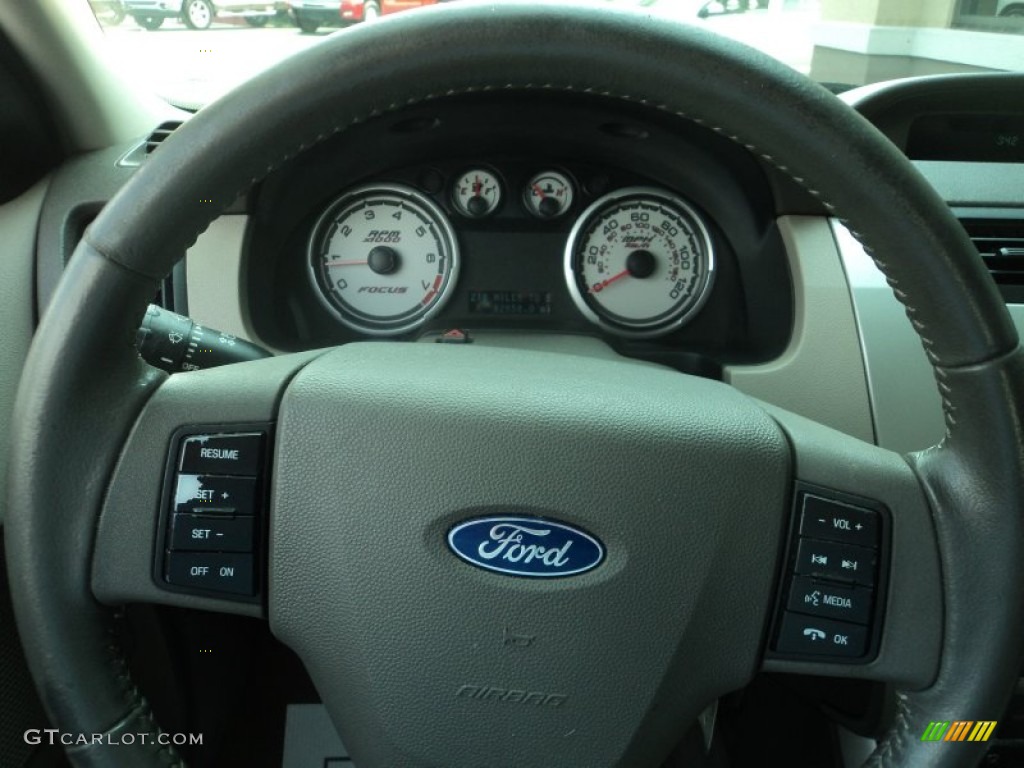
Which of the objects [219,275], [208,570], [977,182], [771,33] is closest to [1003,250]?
[977,182]

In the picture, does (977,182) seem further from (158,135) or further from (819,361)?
(158,135)

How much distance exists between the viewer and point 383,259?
1.75 m

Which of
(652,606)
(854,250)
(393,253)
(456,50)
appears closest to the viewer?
(456,50)

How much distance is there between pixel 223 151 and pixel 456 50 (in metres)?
0.19

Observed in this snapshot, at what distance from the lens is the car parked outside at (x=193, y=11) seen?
179 cm

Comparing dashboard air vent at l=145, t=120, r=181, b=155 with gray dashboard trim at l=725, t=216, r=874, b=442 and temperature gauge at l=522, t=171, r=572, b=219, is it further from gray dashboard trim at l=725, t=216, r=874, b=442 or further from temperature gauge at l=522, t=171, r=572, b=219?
gray dashboard trim at l=725, t=216, r=874, b=442

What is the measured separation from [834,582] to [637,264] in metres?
0.96

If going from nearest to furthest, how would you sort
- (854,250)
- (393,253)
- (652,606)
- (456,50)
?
(456,50), (652,606), (854,250), (393,253)

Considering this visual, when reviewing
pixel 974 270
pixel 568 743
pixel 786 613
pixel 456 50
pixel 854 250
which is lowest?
pixel 568 743

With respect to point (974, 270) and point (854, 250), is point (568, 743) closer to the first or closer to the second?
point (974, 270)

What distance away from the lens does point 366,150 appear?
1.68 m

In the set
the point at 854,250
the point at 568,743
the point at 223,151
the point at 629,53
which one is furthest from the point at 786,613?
the point at 854,250

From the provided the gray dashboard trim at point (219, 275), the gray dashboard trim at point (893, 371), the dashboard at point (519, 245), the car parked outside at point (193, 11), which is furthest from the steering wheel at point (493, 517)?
the car parked outside at point (193, 11)

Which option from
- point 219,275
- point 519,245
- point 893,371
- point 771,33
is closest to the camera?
point 893,371
